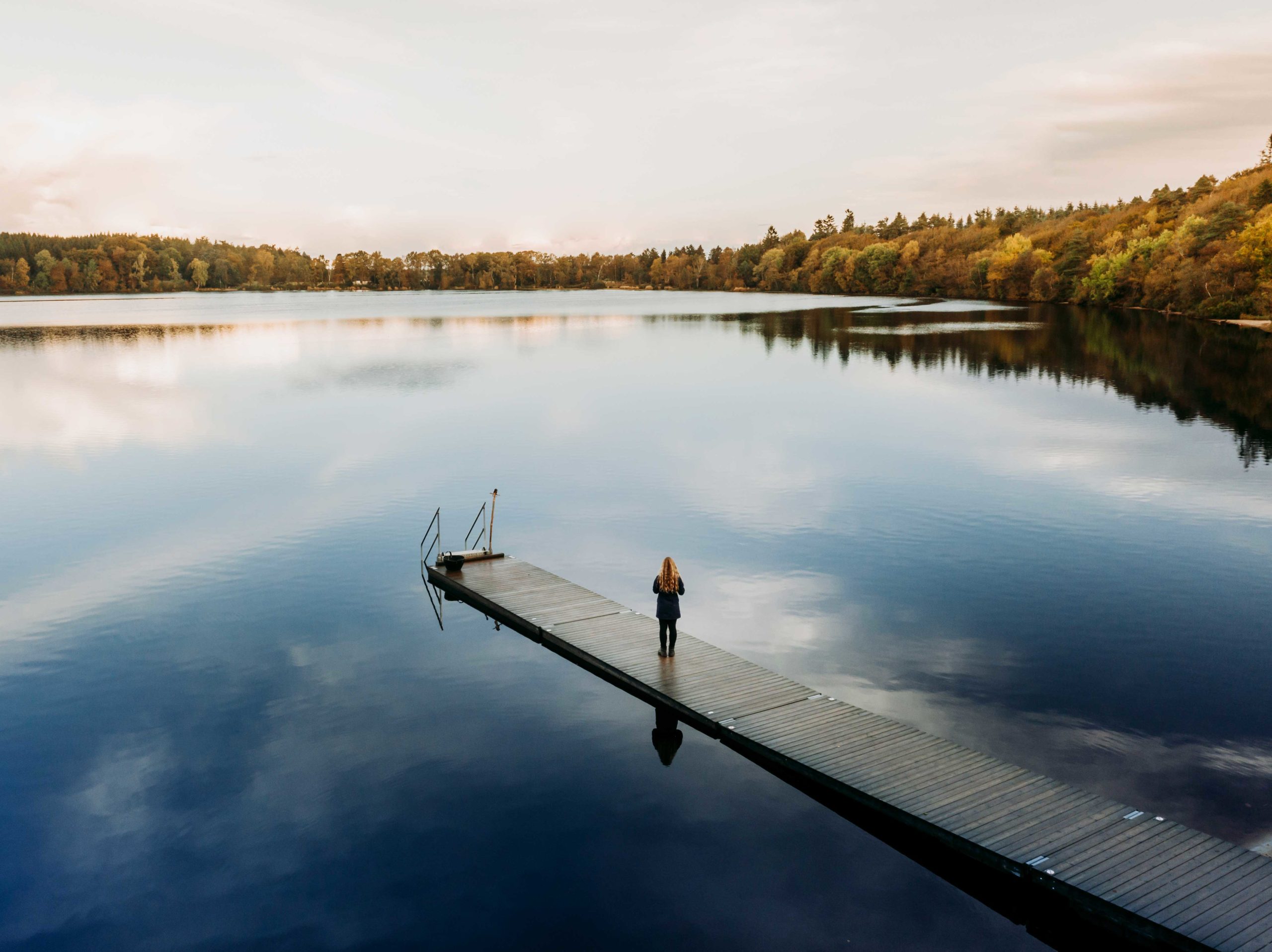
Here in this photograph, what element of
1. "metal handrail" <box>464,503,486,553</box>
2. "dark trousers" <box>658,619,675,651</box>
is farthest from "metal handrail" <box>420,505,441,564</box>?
"dark trousers" <box>658,619,675,651</box>

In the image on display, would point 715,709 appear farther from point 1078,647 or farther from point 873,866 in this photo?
point 1078,647

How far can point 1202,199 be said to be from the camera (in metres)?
188

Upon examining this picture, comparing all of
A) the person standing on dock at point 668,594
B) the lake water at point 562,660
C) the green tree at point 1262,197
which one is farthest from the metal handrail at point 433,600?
the green tree at point 1262,197

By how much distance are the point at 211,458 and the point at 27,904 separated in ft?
114

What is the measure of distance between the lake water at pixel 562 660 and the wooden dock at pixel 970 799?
84cm

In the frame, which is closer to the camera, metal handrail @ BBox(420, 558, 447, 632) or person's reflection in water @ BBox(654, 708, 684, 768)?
person's reflection in water @ BBox(654, 708, 684, 768)

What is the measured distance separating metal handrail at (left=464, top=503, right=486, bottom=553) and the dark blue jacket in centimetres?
1143

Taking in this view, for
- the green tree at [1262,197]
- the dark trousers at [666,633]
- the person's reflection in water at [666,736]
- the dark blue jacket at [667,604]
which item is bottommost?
the person's reflection in water at [666,736]

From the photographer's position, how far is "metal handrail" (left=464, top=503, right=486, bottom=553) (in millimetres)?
30641

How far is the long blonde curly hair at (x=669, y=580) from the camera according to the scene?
1947 cm

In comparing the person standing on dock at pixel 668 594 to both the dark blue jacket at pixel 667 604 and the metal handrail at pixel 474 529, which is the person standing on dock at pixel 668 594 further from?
the metal handrail at pixel 474 529

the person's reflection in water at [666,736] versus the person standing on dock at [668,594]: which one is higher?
the person standing on dock at [668,594]

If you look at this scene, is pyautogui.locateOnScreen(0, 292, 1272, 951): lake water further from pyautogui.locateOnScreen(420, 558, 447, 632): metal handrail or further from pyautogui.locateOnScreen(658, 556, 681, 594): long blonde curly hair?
pyautogui.locateOnScreen(658, 556, 681, 594): long blonde curly hair

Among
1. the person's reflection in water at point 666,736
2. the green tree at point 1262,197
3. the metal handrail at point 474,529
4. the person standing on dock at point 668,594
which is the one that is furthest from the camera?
the green tree at point 1262,197
